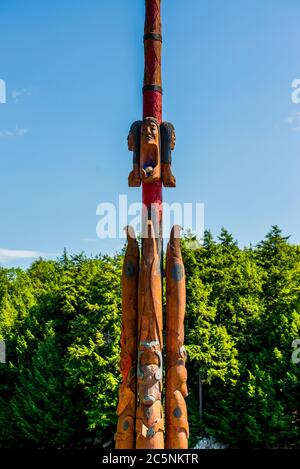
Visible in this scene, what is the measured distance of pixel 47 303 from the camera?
1572 inches

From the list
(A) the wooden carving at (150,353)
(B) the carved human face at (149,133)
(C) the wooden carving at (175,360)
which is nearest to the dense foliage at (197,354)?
(C) the wooden carving at (175,360)

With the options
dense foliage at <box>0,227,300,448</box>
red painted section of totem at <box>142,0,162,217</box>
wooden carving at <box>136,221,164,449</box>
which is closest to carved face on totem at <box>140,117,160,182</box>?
red painted section of totem at <box>142,0,162,217</box>

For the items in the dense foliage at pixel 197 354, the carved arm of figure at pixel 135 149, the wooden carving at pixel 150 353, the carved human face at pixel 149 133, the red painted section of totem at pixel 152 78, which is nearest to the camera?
the wooden carving at pixel 150 353

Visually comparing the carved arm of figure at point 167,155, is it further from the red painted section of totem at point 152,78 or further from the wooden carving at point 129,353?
the wooden carving at point 129,353

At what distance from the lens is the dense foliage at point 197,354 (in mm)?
33625

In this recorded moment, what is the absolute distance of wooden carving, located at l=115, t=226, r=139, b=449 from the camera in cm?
1308

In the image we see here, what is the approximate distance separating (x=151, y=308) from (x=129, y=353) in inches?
49.0

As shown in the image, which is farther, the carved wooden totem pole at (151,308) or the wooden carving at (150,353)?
the carved wooden totem pole at (151,308)

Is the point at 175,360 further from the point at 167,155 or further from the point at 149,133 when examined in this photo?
the point at 149,133

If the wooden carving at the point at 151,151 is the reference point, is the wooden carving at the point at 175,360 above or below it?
below

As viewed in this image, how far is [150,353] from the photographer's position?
12.9m

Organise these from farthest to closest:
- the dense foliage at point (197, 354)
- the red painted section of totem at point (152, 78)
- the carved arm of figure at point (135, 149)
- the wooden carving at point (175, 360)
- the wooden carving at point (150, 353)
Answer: the dense foliage at point (197, 354) < the carved arm of figure at point (135, 149) < the red painted section of totem at point (152, 78) < the wooden carving at point (175, 360) < the wooden carving at point (150, 353)
